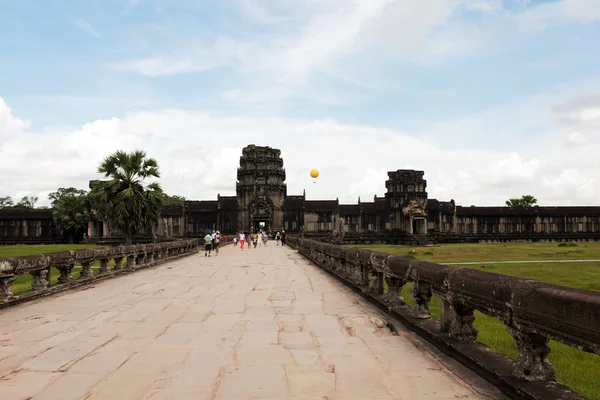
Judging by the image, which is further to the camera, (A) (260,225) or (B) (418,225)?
(A) (260,225)

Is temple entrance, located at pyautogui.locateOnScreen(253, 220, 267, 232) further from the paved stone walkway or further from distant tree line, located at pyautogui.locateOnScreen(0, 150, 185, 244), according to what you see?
the paved stone walkway

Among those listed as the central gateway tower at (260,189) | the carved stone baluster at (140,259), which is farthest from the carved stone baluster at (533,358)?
the central gateway tower at (260,189)

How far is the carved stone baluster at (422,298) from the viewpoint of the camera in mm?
7145

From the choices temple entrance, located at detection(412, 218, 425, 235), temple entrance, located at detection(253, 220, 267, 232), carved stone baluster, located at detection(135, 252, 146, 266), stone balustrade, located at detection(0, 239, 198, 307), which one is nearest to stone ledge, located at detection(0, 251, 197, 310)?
stone balustrade, located at detection(0, 239, 198, 307)

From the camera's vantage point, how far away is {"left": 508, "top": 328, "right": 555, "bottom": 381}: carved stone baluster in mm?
4223

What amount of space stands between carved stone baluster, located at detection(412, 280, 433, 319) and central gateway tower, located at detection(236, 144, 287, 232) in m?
62.6

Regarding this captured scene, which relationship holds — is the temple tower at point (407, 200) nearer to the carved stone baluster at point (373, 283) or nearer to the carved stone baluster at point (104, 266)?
the carved stone baluster at point (104, 266)

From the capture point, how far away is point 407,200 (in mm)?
69250

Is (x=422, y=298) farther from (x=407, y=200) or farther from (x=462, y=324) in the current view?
(x=407, y=200)

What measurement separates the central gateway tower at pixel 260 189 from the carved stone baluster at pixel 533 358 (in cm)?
6570

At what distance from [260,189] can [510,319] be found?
224ft

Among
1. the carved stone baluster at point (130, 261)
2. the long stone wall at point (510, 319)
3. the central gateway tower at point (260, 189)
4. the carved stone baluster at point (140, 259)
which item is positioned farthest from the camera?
the central gateway tower at point (260, 189)

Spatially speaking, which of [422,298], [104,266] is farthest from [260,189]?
[422,298]

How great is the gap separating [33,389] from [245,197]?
6847 cm
